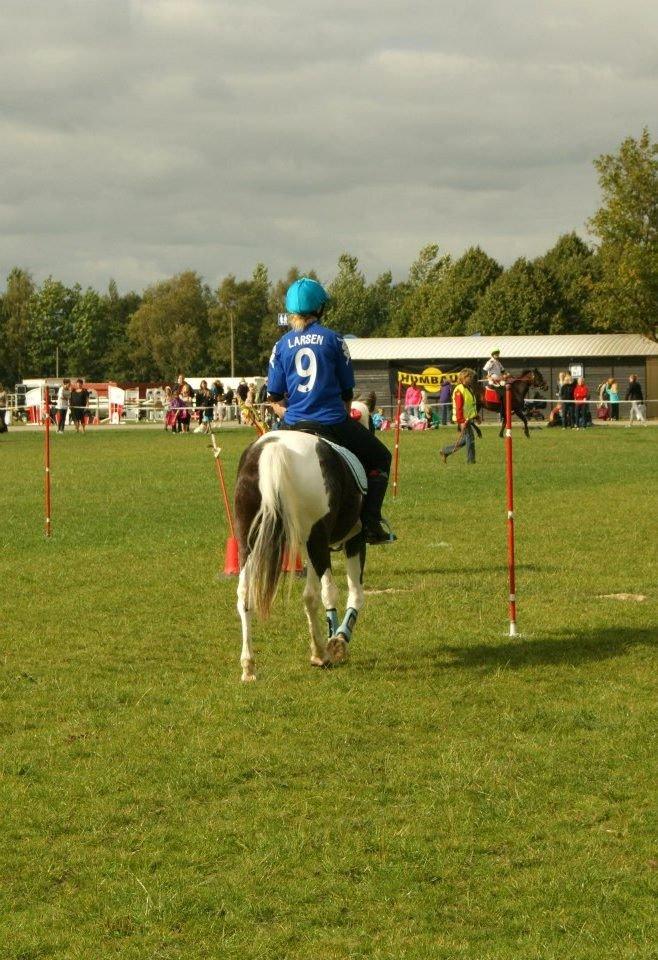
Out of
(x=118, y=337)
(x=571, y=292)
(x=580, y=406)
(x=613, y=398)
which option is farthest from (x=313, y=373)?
(x=118, y=337)

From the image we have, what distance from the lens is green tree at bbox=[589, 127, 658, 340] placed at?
58375 millimetres

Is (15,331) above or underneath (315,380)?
above

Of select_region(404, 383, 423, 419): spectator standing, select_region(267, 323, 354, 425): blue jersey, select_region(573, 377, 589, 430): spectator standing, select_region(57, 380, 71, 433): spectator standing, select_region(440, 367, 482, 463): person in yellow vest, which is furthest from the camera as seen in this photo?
select_region(404, 383, 423, 419): spectator standing

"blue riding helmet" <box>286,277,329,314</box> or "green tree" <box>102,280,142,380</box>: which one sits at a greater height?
"green tree" <box>102,280,142,380</box>

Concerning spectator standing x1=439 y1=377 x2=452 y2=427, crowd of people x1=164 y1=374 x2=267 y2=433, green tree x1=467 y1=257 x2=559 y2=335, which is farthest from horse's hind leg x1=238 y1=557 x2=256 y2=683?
green tree x1=467 y1=257 x2=559 y2=335

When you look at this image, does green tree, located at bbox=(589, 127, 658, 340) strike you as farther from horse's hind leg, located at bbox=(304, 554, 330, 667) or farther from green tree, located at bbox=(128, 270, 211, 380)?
green tree, located at bbox=(128, 270, 211, 380)

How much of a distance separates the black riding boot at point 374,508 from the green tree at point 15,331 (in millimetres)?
126745

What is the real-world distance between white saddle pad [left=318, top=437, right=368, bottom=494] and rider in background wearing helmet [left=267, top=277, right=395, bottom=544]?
5.5 inches

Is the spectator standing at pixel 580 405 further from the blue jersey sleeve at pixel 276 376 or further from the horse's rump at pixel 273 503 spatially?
the horse's rump at pixel 273 503

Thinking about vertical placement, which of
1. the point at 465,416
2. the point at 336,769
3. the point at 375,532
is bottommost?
the point at 336,769

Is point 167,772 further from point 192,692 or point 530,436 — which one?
point 530,436

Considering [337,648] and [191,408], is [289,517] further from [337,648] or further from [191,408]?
[191,408]

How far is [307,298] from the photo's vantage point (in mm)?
9312

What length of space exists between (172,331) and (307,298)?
121943 millimetres
